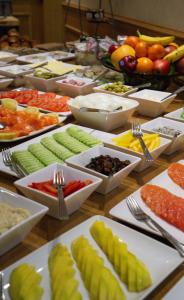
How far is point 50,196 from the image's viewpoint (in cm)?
89

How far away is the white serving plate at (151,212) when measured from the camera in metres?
0.88

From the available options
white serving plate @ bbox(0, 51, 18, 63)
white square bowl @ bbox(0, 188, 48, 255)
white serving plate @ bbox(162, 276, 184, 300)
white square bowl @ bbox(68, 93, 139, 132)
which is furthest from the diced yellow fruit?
white serving plate @ bbox(162, 276, 184, 300)

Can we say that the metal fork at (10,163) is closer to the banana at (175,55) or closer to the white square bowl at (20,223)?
the white square bowl at (20,223)

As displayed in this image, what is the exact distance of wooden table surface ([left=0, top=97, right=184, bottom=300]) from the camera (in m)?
0.79

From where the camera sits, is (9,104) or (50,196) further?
(9,104)

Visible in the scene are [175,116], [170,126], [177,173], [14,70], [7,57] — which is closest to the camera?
[177,173]

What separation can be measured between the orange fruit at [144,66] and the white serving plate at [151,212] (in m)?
0.90

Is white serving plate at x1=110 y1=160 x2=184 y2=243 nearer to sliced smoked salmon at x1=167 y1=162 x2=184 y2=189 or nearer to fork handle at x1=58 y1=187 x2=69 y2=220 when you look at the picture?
sliced smoked salmon at x1=167 y1=162 x2=184 y2=189

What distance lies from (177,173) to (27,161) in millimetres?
439

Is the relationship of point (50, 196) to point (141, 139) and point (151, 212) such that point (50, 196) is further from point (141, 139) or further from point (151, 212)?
point (141, 139)

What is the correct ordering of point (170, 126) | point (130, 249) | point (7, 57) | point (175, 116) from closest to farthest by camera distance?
point (130, 249) < point (170, 126) < point (175, 116) < point (7, 57)

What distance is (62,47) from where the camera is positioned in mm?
3100

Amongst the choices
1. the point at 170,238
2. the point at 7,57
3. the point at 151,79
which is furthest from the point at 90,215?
the point at 7,57

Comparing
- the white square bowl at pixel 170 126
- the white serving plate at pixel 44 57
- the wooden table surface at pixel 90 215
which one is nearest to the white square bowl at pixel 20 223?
the wooden table surface at pixel 90 215
